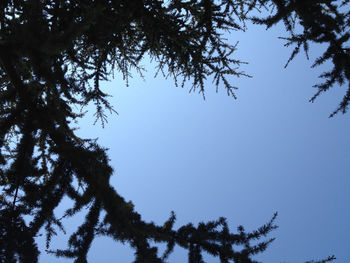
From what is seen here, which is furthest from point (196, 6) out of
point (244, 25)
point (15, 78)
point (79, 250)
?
point (79, 250)

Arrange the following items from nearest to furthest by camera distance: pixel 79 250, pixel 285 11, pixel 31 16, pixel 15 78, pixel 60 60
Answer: pixel 31 16
pixel 79 250
pixel 285 11
pixel 15 78
pixel 60 60

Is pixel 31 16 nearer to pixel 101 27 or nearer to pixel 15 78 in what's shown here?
pixel 15 78

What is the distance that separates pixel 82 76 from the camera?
5.13 m

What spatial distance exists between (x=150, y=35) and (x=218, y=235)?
3.27 meters

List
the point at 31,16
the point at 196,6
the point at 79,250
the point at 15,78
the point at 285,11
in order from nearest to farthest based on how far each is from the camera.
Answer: the point at 31,16 → the point at 79,250 → the point at 285,11 → the point at 15,78 → the point at 196,6

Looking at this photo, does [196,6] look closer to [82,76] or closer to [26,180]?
[82,76]

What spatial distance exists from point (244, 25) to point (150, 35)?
1.82m

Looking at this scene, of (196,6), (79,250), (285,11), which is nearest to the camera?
(79,250)

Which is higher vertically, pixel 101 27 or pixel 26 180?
pixel 101 27

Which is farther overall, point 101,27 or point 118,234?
point 101,27

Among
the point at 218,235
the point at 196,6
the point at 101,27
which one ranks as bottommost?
the point at 218,235

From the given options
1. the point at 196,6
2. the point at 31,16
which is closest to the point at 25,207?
the point at 31,16

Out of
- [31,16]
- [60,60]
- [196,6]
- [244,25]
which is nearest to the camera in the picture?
[31,16]

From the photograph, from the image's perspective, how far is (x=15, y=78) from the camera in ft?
8.00
